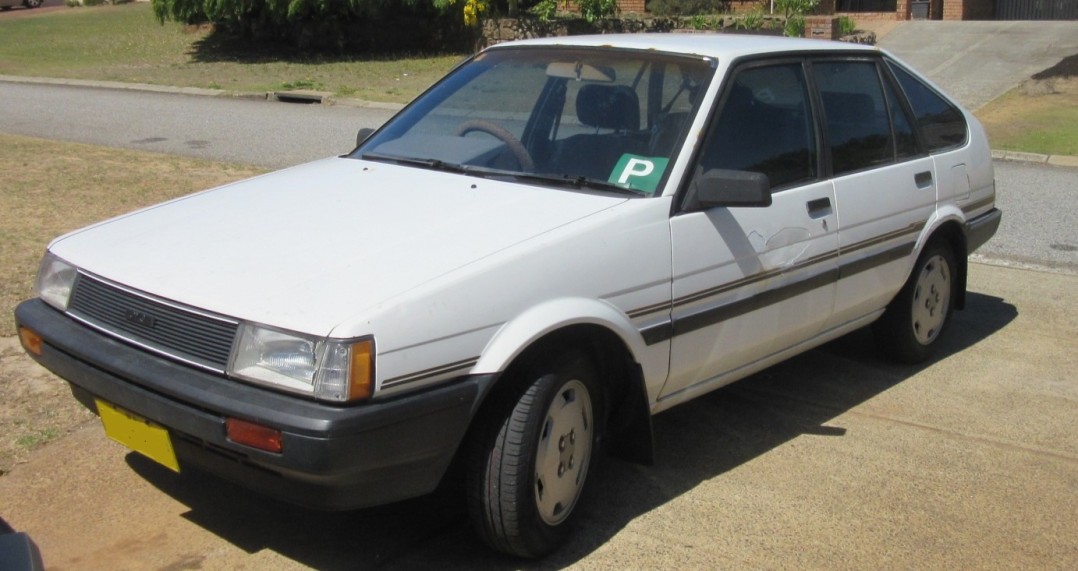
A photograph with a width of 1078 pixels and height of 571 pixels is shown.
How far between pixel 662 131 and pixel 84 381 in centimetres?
221

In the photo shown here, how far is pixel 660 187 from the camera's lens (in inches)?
162

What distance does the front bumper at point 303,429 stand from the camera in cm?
312

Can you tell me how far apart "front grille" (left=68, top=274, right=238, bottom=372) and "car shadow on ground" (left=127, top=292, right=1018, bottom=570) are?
2.64ft

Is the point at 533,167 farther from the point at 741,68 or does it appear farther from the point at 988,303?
the point at 988,303

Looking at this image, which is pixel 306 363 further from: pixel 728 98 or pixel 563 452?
pixel 728 98

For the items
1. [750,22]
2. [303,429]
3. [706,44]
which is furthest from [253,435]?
[750,22]

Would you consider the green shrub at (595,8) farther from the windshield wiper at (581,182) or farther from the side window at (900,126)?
the windshield wiper at (581,182)

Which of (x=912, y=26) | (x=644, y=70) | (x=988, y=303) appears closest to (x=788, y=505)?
(x=644, y=70)

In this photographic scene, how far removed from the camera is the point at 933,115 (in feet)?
18.8

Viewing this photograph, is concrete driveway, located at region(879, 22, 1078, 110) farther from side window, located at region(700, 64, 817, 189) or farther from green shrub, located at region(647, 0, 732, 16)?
side window, located at region(700, 64, 817, 189)

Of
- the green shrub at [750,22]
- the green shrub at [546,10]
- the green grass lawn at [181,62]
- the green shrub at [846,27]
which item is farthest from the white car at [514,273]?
the green shrub at [546,10]

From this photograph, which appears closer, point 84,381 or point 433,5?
point 84,381

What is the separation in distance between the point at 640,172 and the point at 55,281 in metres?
2.07

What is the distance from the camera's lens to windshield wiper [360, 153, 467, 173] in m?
4.47
